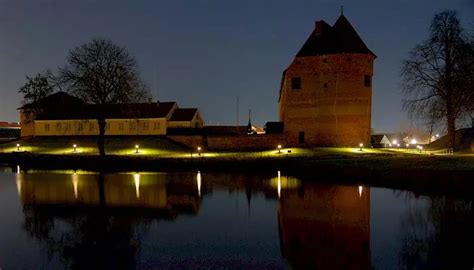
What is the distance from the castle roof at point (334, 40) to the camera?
37125 mm

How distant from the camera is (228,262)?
8.36 m

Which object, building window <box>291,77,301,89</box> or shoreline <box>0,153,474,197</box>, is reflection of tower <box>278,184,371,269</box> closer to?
shoreline <box>0,153,474,197</box>

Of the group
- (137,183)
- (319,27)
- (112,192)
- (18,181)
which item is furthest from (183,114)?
(112,192)

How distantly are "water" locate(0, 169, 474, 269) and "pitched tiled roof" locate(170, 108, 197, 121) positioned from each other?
2928 centimetres

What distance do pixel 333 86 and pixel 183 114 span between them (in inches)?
786

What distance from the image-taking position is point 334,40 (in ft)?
124

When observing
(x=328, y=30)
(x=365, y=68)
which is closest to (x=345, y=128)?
(x=365, y=68)

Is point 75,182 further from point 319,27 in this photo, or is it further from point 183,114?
point 183,114

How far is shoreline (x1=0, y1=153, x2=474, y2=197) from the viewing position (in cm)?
1872

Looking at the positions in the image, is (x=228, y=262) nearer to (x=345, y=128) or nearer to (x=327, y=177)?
(x=327, y=177)

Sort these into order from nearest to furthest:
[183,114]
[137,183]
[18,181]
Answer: [137,183], [18,181], [183,114]

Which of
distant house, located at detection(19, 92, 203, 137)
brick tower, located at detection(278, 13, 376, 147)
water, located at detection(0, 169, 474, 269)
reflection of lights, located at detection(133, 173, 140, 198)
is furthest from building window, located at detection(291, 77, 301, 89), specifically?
water, located at detection(0, 169, 474, 269)

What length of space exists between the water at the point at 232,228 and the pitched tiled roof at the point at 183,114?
2928 centimetres

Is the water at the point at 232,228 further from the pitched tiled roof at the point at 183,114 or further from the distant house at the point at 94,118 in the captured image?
the pitched tiled roof at the point at 183,114
